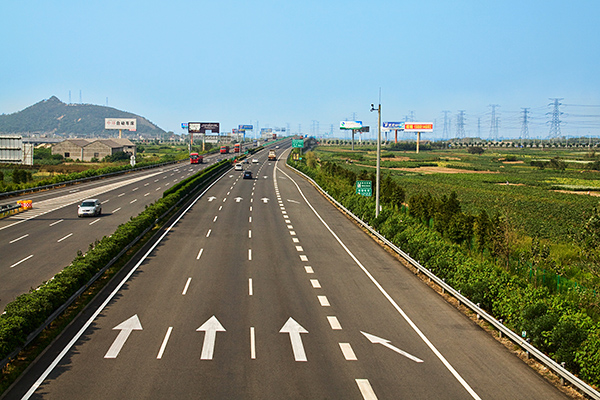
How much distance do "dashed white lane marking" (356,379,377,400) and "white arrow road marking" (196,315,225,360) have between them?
14.5 ft

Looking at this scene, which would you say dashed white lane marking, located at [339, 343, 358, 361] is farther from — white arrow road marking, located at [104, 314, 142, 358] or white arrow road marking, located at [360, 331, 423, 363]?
white arrow road marking, located at [104, 314, 142, 358]

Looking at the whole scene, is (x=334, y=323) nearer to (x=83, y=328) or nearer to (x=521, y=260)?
(x=83, y=328)

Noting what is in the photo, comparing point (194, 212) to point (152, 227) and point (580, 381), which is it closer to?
point (152, 227)

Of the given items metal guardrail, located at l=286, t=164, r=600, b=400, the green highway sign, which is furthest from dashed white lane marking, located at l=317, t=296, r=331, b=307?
the green highway sign

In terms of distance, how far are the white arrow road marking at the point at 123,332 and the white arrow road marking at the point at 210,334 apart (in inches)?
88.5

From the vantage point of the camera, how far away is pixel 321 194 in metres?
62.3

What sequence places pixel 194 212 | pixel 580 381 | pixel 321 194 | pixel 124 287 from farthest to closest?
pixel 321 194
pixel 194 212
pixel 124 287
pixel 580 381

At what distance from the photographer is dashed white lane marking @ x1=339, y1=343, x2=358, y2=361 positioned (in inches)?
590

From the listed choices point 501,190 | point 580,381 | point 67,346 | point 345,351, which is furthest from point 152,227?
point 501,190

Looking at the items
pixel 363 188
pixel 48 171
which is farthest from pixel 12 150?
pixel 48 171

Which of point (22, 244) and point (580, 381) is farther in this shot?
point (22, 244)

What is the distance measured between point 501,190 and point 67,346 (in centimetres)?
6862

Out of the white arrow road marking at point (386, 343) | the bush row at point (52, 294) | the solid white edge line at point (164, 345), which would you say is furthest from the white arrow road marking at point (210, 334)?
the bush row at point (52, 294)

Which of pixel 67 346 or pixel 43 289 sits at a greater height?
pixel 43 289
